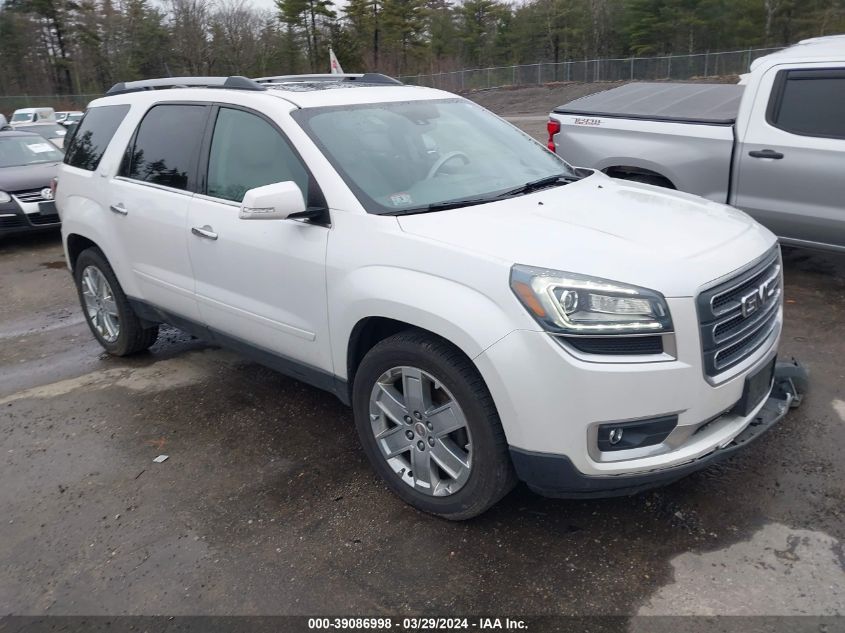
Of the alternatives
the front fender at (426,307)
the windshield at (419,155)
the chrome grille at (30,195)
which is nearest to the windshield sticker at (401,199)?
the windshield at (419,155)

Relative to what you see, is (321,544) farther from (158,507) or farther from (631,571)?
(631,571)

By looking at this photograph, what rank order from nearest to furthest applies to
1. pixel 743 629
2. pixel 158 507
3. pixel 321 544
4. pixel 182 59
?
pixel 743 629, pixel 321 544, pixel 158 507, pixel 182 59

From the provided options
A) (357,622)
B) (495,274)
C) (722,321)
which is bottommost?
(357,622)

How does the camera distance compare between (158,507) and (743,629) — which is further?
(158,507)

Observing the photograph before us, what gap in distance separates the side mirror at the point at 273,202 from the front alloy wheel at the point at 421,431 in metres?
0.90

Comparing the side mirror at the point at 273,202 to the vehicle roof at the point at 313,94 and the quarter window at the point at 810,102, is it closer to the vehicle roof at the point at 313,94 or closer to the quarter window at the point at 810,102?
the vehicle roof at the point at 313,94

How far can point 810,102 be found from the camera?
564 centimetres

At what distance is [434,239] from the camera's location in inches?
119

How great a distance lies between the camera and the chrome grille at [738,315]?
107 inches

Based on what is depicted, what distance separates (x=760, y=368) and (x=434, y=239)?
1.51 metres

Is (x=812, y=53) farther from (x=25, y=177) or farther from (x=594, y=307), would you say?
(x=25, y=177)

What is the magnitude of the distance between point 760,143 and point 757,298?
11.0 feet

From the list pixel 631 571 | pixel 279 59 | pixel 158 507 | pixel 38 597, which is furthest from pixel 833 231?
pixel 279 59

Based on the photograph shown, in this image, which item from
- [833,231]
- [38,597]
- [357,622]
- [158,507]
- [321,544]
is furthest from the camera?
[833,231]
